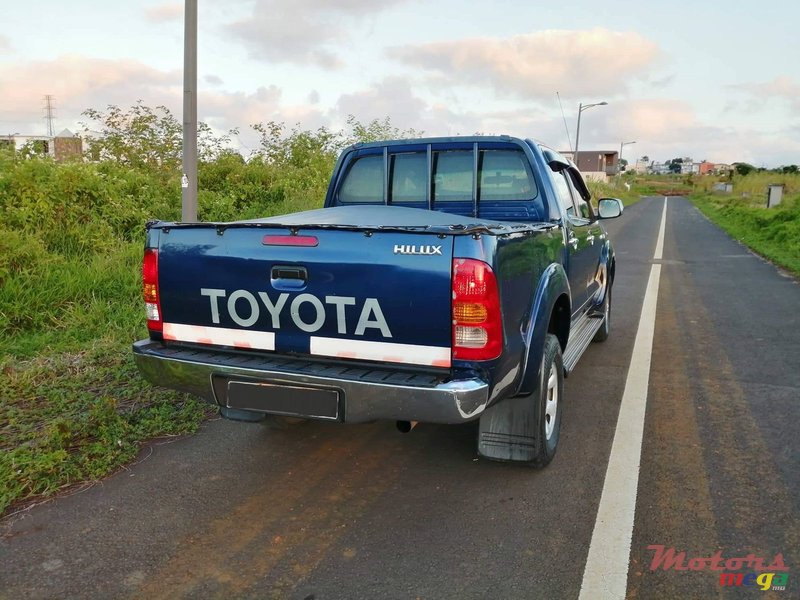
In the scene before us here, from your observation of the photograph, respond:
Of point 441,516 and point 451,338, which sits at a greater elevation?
point 451,338

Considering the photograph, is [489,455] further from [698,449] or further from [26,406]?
[26,406]

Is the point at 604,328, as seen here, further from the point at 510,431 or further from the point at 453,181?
the point at 510,431

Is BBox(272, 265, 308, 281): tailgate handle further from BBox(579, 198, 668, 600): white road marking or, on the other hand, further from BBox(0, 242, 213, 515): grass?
BBox(579, 198, 668, 600): white road marking

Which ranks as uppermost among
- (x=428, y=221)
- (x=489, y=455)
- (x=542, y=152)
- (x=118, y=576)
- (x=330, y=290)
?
(x=542, y=152)

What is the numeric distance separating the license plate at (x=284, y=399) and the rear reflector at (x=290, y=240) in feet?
2.21

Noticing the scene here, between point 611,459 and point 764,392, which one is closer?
point 611,459

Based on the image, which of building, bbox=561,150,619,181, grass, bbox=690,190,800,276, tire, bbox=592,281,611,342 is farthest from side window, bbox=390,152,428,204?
building, bbox=561,150,619,181

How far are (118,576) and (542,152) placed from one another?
3.64 m

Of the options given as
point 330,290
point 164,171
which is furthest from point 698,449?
point 164,171

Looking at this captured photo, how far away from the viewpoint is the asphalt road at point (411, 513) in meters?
2.72

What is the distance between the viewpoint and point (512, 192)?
4.56 meters

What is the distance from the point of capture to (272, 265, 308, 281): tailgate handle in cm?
310

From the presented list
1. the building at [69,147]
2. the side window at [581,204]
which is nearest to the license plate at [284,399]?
the side window at [581,204]

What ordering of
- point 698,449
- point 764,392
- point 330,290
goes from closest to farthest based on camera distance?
point 330,290 < point 698,449 < point 764,392
